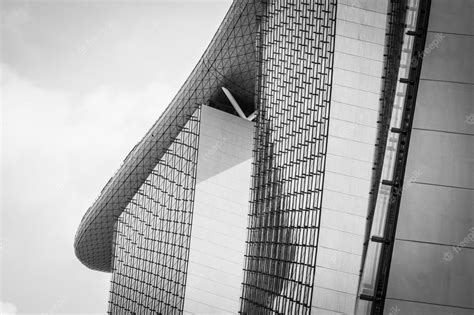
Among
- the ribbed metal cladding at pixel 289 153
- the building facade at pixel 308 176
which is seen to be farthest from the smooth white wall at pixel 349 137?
the ribbed metal cladding at pixel 289 153

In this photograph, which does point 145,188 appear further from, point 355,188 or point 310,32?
point 355,188

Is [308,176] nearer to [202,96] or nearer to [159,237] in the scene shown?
[202,96]

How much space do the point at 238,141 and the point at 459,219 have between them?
121 feet

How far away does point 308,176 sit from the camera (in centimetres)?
2753

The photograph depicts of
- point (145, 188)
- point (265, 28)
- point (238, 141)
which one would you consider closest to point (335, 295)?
point (265, 28)

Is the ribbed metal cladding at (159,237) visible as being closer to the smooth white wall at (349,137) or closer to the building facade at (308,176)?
the building facade at (308,176)

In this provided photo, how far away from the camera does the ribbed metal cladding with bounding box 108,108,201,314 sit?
42125mm

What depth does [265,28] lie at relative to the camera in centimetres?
3600

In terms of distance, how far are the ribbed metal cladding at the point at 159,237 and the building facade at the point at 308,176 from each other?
0.16 meters

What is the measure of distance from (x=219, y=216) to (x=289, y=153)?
1206 cm

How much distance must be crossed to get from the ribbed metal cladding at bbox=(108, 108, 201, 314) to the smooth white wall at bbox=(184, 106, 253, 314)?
0.68 m

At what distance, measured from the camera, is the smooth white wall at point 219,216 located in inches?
1587


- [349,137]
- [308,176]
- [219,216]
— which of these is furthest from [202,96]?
[349,137]

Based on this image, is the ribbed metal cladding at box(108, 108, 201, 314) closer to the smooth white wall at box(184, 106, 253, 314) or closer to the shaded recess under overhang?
the smooth white wall at box(184, 106, 253, 314)
